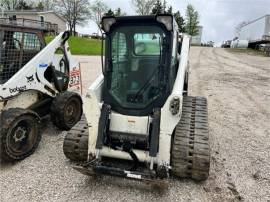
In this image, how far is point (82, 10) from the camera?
65.1 m

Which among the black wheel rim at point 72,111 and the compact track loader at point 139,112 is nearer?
the compact track loader at point 139,112

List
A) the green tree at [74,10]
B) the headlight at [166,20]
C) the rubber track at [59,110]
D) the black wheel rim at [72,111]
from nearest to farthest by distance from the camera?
the headlight at [166,20]
the rubber track at [59,110]
the black wheel rim at [72,111]
the green tree at [74,10]

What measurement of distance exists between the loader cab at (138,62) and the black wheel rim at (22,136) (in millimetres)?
1464

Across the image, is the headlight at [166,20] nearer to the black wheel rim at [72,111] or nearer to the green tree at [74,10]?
the black wheel rim at [72,111]

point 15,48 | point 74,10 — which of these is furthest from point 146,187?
point 74,10

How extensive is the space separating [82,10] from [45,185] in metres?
65.7

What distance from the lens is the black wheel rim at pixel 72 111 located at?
5996 millimetres

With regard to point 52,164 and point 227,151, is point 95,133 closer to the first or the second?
point 52,164

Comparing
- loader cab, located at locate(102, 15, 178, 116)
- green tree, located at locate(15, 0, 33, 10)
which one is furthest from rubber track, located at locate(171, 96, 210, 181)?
green tree, located at locate(15, 0, 33, 10)

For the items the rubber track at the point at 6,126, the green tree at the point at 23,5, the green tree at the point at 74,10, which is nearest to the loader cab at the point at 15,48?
the rubber track at the point at 6,126

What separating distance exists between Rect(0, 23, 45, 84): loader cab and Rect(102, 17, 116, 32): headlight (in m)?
2.13

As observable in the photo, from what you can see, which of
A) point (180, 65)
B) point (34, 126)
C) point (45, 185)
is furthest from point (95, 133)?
point (180, 65)

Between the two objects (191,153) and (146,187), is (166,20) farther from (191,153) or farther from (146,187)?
(146,187)

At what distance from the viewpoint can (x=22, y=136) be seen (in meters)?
4.77
